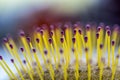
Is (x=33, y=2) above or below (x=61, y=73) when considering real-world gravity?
above

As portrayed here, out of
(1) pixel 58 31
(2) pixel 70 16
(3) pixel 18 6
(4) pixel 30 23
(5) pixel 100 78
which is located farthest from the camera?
(3) pixel 18 6

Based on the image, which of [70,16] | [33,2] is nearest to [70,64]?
[70,16]

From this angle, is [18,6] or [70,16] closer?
[70,16]

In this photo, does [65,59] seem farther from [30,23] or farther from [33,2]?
[33,2]

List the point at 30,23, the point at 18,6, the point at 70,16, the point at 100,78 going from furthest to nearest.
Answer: the point at 18,6, the point at 70,16, the point at 30,23, the point at 100,78

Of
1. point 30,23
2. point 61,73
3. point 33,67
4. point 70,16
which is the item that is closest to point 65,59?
point 61,73

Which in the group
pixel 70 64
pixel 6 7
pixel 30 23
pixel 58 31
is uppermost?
pixel 6 7
